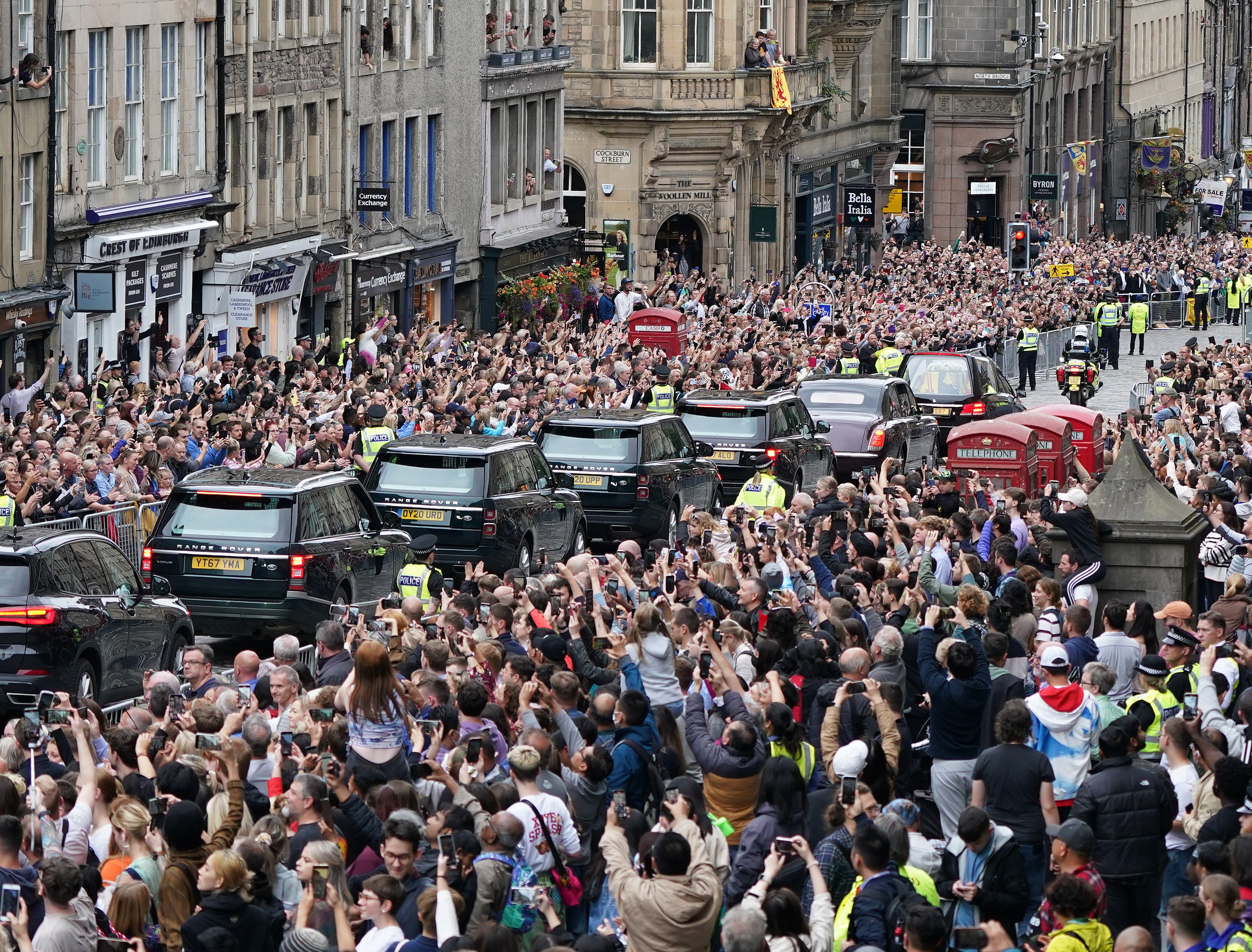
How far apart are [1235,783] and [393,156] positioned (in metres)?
38.2

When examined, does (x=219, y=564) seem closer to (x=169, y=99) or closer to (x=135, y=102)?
(x=135, y=102)

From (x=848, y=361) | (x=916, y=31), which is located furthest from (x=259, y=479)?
(x=916, y=31)

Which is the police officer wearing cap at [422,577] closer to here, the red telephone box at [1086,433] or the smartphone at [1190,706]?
the smartphone at [1190,706]

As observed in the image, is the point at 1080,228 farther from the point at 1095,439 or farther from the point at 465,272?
the point at 1095,439

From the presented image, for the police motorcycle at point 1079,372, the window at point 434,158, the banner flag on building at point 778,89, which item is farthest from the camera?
the banner flag on building at point 778,89

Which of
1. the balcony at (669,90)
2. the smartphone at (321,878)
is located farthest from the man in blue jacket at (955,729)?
the balcony at (669,90)

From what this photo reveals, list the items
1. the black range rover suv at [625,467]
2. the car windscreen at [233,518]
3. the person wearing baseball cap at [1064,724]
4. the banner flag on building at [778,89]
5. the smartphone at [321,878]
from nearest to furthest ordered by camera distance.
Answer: the smartphone at [321,878]
the person wearing baseball cap at [1064,724]
the car windscreen at [233,518]
the black range rover suv at [625,467]
the banner flag on building at [778,89]

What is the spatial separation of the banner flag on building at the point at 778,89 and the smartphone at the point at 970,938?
54631mm

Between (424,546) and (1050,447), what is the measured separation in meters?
12.5

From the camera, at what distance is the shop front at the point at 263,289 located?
3950 centimetres

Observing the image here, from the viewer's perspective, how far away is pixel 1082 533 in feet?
62.3

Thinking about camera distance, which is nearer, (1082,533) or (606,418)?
(1082,533)

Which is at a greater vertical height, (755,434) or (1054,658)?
(755,434)

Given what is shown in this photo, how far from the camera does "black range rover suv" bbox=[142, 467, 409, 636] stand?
20016 millimetres
